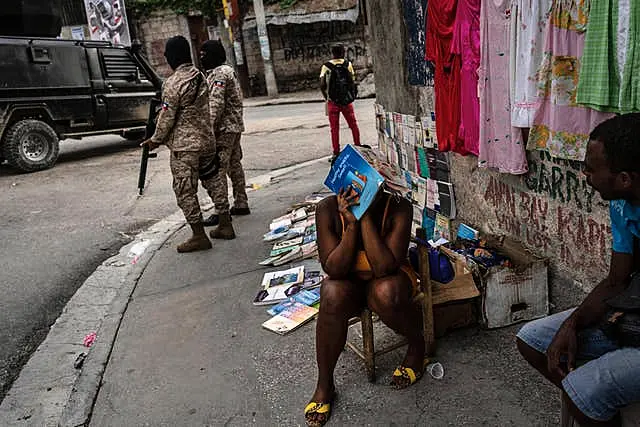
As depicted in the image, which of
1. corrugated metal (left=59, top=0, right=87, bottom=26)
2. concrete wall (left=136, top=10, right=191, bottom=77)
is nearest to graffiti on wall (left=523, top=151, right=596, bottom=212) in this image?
concrete wall (left=136, top=10, right=191, bottom=77)

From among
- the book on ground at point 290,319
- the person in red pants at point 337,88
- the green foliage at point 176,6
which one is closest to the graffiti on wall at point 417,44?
the book on ground at point 290,319

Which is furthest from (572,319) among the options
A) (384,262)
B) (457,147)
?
(457,147)

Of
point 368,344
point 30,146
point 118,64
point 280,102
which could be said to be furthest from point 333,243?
point 280,102

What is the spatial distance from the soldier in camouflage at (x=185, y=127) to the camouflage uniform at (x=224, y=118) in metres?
0.31

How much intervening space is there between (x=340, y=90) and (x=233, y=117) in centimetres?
282

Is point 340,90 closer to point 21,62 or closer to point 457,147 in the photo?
point 457,147

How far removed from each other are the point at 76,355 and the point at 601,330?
2.93 m

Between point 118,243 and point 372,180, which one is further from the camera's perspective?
point 118,243

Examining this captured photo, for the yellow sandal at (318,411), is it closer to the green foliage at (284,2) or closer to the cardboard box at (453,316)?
the cardboard box at (453,316)

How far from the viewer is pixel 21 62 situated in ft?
28.9

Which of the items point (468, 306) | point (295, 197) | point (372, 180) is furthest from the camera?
point (295, 197)

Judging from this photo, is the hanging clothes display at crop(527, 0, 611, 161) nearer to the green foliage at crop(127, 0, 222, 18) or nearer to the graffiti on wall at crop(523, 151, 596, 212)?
the graffiti on wall at crop(523, 151, 596, 212)

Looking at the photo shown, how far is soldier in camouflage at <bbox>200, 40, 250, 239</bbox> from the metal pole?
13989 mm

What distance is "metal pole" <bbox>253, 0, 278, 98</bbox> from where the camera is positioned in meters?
18.3
